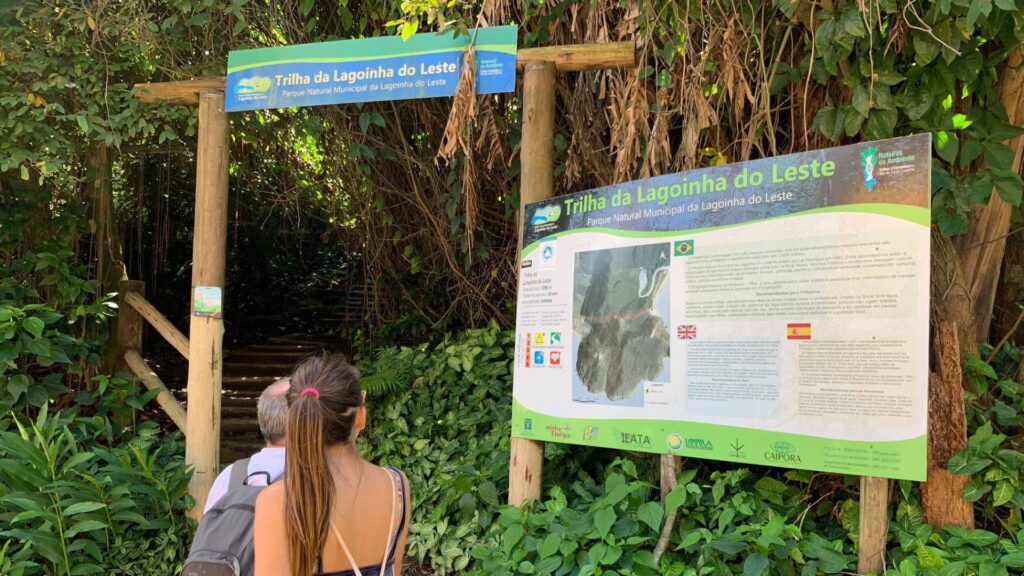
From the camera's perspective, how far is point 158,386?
5.51m

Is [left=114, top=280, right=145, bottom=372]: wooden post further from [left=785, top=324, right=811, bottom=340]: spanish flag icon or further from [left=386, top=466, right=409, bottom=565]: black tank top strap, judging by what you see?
[left=785, top=324, right=811, bottom=340]: spanish flag icon

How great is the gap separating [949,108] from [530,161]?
6.10ft

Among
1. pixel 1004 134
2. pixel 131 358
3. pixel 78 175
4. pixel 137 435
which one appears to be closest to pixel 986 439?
pixel 1004 134

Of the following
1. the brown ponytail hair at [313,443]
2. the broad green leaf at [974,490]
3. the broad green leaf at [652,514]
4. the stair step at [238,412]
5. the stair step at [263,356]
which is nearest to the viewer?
the brown ponytail hair at [313,443]

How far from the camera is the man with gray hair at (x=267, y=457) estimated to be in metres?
1.92

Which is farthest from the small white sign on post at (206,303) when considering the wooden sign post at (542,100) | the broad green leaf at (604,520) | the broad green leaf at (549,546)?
the broad green leaf at (604,520)

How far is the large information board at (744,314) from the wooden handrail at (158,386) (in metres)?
2.82

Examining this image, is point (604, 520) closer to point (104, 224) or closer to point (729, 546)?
point (729, 546)

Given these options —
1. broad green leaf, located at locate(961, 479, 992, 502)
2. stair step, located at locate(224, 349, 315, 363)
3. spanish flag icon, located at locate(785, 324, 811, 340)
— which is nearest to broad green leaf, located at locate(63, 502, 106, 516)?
spanish flag icon, located at locate(785, 324, 811, 340)

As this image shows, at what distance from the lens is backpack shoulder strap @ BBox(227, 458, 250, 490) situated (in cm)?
191

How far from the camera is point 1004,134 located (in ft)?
9.62

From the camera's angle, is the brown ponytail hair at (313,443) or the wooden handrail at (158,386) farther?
the wooden handrail at (158,386)

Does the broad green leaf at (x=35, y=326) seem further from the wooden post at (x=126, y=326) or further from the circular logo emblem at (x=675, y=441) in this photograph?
the circular logo emblem at (x=675, y=441)

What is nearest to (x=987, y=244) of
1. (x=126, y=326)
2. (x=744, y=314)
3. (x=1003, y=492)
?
(x=1003, y=492)
